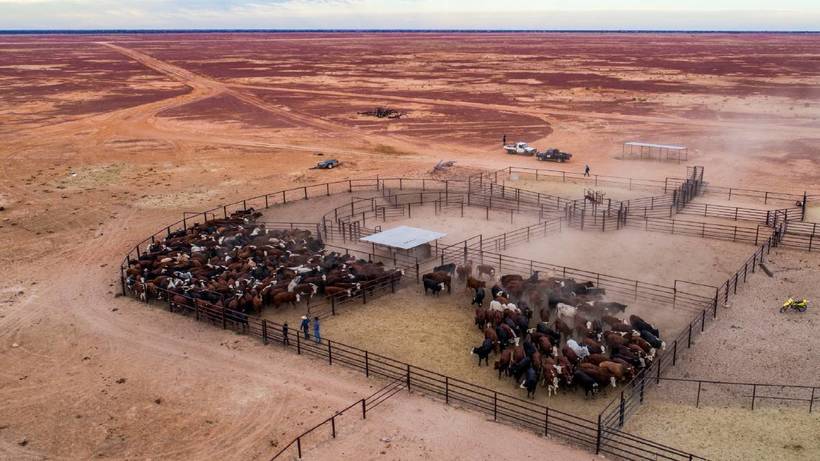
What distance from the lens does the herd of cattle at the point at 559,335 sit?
16.2 meters

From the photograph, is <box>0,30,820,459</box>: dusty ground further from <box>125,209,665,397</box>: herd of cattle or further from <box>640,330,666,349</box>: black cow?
<box>640,330,666,349</box>: black cow

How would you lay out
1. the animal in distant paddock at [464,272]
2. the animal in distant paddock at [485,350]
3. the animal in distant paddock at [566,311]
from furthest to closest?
the animal in distant paddock at [464,272] < the animal in distant paddock at [566,311] < the animal in distant paddock at [485,350]

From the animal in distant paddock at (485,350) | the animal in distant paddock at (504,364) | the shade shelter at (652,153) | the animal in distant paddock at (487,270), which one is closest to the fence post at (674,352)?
the animal in distant paddock at (504,364)

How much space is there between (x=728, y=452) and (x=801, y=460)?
1365mm

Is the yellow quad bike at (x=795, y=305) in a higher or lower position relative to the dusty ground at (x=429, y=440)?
higher

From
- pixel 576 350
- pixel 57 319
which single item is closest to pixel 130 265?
pixel 57 319

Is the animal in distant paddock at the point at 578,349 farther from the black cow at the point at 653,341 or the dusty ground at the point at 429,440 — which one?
the dusty ground at the point at 429,440

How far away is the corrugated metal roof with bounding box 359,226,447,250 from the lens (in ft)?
83.1

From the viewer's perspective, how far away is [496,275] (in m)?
24.6

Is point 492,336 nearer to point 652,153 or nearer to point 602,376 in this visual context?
point 602,376

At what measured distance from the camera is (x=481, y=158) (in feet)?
151

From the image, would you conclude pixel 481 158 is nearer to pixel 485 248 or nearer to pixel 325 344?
pixel 485 248

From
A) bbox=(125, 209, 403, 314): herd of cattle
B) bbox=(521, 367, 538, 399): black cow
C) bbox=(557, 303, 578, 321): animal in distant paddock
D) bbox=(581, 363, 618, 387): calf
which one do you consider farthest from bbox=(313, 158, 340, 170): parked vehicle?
bbox=(581, 363, 618, 387): calf

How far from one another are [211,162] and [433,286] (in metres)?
30.0
